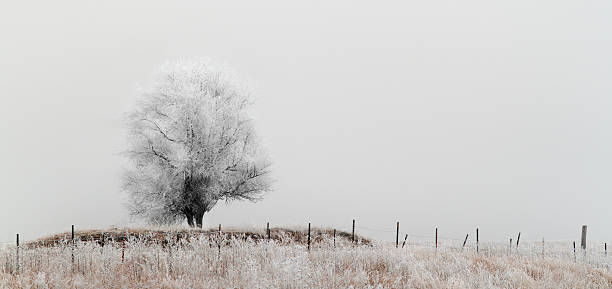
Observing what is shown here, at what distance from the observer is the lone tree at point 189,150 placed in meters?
25.4

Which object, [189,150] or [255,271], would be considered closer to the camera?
[255,271]

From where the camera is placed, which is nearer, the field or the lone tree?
the field

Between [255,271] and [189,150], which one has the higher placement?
[189,150]

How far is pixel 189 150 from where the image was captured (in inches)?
1001

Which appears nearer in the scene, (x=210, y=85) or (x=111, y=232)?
(x=111, y=232)

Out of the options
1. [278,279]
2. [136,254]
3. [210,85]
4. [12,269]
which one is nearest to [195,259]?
[136,254]

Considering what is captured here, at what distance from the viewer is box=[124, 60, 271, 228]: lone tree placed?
2542 centimetres

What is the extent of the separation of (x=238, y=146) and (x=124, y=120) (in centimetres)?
651

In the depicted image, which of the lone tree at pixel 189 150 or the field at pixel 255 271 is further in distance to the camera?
the lone tree at pixel 189 150

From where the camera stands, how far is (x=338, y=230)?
81.0ft

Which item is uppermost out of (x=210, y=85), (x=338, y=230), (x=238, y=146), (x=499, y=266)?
(x=210, y=85)

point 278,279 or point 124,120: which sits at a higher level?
point 124,120

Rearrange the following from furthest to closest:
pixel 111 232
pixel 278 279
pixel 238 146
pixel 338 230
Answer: pixel 238 146
pixel 338 230
pixel 111 232
pixel 278 279

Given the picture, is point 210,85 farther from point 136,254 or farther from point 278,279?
point 278,279
